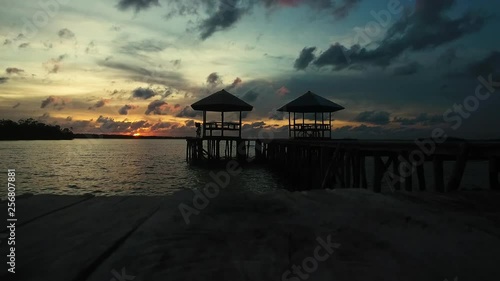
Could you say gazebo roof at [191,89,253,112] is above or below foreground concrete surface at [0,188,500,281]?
above

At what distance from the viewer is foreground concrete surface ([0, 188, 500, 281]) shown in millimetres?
1536

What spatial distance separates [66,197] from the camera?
126 inches

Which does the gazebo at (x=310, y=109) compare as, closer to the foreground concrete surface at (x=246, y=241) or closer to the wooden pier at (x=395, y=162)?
the wooden pier at (x=395, y=162)

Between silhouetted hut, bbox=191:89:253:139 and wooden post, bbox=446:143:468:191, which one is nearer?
wooden post, bbox=446:143:468:191

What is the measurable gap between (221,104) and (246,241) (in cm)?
2548

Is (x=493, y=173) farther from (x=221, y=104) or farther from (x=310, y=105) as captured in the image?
(x=221, y=104)

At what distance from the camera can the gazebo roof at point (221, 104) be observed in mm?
Answer: 27172

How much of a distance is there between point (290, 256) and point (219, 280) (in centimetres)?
44
